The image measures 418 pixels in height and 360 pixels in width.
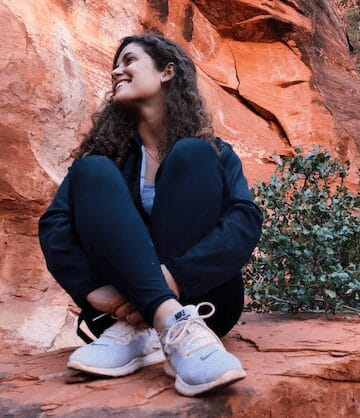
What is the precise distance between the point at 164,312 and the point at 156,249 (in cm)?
21

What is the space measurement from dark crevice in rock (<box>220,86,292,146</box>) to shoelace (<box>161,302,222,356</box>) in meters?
5.56

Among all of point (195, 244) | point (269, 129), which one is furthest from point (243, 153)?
point (195, 244)

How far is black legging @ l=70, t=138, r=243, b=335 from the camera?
4.98 ft

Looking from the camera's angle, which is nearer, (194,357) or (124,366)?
(194,357)

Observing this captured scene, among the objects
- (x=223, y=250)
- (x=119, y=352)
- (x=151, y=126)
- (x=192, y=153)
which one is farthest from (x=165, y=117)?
(x=119, y=352)

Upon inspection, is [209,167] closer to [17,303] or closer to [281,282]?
[281,282]

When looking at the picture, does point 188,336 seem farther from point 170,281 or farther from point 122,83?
point 122,83

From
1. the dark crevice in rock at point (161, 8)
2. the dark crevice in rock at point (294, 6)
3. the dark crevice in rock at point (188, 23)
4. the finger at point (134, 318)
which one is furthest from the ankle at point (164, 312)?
the dark crevice in rock at point (294, 6)

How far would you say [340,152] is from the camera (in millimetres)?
6973

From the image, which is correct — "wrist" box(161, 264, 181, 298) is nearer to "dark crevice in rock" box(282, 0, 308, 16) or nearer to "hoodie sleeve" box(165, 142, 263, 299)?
"hoodie sleeve" box(165, 142, 263, 299)

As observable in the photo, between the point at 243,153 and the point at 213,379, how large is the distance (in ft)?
17.3

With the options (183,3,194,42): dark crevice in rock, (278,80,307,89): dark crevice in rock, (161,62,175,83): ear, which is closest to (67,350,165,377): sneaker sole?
(161,62,175,83): ear

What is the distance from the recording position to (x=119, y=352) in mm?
1582

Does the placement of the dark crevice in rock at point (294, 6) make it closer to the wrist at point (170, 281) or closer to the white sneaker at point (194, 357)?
the wrist at point (170, 281)
